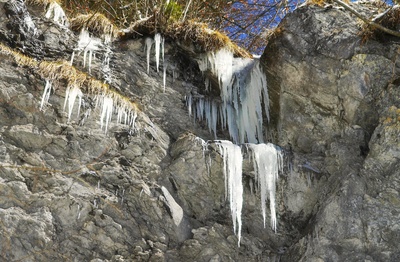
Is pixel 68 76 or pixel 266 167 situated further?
pixel 68 76

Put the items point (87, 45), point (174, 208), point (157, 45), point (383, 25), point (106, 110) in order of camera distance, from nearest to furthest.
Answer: point (174, 208) → point (106, 110) → point (383, 25) → point (87, 45) → point (157, 45)

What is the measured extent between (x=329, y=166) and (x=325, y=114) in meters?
0.66

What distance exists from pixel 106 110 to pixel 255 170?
153 centimetres

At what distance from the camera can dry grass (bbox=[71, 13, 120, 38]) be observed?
6.37 metres

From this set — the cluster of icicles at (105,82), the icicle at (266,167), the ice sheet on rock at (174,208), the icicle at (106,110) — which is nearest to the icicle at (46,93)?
the cluster of icicles at (105,82)

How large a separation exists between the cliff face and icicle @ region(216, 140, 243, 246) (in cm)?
7

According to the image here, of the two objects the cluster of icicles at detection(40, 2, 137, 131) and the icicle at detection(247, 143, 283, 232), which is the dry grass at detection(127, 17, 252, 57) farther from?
the icicle at detection(247, 143, 283, 232)

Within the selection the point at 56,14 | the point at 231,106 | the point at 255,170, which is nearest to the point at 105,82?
the point at 56,14

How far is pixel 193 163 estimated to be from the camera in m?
5.18

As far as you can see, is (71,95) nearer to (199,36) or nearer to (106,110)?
(106,110)

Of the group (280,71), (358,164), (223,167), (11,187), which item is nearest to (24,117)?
(11,187)

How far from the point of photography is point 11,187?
457cm

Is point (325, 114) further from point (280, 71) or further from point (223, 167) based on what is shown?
point (223, 167)

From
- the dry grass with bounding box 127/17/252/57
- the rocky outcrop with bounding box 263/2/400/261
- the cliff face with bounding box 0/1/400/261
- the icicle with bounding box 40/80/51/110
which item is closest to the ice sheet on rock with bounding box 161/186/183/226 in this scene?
the cliff face with bounding box 0/1/400/261
